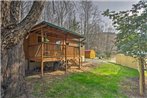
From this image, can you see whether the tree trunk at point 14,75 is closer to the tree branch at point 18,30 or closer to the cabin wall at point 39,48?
the tree branch at point 18,30

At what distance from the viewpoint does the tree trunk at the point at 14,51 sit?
479 centimetres

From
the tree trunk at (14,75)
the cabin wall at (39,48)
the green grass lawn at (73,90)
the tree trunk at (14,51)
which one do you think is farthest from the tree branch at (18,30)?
the cabin wall at (39,48)

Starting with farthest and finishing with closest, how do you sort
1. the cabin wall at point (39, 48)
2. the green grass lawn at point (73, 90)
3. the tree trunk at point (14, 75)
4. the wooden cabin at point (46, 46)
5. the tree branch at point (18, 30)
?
the cabin wall at point (39, 48) → the wooden cabin at point (46, 46) → the green grass lawn at point (73, 90) → the tree trunk at point (14, 75) → the tree branch at point (18, 30)

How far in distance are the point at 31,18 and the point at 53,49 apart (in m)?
9.49

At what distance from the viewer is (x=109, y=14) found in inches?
513

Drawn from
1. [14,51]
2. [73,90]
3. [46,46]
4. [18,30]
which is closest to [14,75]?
[14,51]

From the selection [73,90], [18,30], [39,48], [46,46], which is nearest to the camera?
[18,30]

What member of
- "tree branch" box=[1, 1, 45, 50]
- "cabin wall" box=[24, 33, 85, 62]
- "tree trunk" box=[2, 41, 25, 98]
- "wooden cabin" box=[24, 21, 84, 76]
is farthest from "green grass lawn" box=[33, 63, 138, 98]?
"tree branch" box=[1, 1, 45, 50]

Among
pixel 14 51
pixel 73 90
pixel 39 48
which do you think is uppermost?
pixel 39 48

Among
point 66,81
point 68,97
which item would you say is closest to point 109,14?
point 66,81

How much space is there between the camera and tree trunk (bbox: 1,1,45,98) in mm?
4785

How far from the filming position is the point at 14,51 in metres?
8.87

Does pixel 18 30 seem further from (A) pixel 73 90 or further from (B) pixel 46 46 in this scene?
(B) pixel 46 46

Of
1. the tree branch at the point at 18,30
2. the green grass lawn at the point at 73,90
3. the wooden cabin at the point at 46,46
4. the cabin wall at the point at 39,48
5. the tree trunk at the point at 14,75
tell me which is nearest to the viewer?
the tree branch at the point at 18,30
